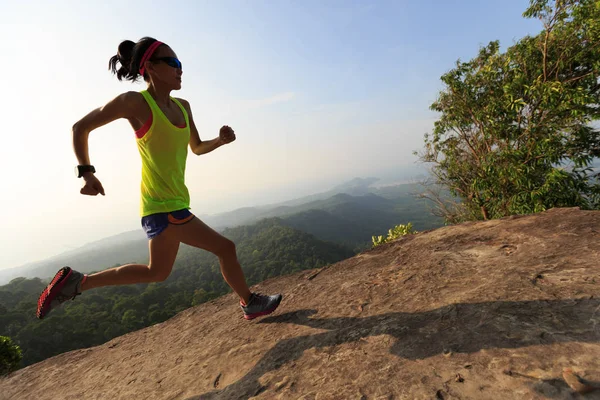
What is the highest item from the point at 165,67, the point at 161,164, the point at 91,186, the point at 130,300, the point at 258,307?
the point at 165,67

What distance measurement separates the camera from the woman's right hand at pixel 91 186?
75.0 inches

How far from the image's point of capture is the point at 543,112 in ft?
21.1

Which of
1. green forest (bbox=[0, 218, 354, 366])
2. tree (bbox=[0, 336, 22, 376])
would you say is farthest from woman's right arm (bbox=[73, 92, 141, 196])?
green forest (bbox=[0, 218, 354, 366])

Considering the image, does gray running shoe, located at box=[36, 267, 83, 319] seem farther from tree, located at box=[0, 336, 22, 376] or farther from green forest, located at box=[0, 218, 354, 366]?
green forest, located at box=[0, 218, 354, 366]

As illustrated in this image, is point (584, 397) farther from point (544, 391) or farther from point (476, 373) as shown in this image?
point (476, 373)

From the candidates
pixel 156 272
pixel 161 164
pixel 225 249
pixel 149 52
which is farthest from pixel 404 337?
pixel 149 52

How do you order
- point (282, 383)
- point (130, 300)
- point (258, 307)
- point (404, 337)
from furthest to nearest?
point (130, 300) < point (258, 307) < point (404, 337) < point (282, 383)

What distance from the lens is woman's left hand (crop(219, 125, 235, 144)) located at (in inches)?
116

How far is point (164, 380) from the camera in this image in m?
2.25

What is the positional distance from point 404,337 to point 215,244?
66.2 inches

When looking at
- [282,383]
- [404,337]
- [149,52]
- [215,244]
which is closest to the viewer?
[282,383]

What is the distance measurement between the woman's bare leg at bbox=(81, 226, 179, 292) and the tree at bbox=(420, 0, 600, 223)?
23.2 ft

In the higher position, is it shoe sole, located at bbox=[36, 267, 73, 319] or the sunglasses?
the sunglasses

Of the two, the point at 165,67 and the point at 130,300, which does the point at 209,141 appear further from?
the point at 130,300
